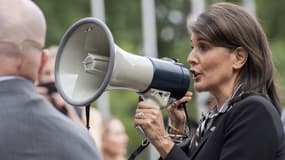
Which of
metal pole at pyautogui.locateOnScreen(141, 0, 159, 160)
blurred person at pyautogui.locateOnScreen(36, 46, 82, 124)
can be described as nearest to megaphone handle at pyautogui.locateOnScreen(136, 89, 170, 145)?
blurred person at pyautogui.locateOnScreen(36, 46, 82, 124)

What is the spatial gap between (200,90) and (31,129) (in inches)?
28.0

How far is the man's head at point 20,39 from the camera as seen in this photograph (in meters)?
3.77

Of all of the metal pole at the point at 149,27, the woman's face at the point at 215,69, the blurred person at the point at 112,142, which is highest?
the woman's face at the point at 215,69

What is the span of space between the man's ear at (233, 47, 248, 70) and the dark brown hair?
0.05ft

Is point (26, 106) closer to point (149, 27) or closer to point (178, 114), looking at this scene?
point (178, 114)

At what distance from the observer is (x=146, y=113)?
391 cm

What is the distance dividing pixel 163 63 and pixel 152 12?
7.80 metres

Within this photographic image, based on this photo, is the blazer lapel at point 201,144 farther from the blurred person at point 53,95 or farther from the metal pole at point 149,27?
the metal pole at point 149,27

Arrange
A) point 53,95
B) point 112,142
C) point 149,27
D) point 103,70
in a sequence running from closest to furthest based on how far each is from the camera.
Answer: point 103,70, point 53,95, point 112,142, point 149,27

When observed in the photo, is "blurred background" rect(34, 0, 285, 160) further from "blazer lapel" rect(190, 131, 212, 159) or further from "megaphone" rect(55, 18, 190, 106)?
"blazer lapel" rect(190, 131, 212, 159)

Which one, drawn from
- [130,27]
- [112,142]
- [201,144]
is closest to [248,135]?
[201,144]

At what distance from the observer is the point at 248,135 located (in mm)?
3744

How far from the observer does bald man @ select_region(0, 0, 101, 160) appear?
3711 mm

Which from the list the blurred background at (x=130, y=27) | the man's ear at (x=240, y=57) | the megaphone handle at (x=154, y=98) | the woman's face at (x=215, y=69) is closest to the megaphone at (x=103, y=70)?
the megaphone handle at (x=154, y=98)
